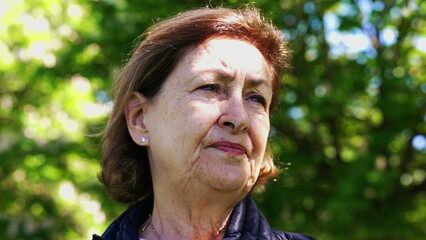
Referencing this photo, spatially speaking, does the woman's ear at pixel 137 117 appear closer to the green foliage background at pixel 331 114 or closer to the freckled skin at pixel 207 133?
the freckled skin at pixel 207 133

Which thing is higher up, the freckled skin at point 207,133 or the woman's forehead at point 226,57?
the woman's forehead at point 226,57

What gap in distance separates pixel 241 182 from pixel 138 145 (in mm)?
641

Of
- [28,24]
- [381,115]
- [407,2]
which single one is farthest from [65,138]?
[407,2]

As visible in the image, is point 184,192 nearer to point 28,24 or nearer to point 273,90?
point 273,90

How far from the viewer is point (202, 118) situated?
2.19m

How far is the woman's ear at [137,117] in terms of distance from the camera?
243 centimetres

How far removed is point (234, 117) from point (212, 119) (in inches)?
3.0

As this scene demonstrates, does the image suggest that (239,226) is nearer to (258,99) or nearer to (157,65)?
(258,99)

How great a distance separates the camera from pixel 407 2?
6.14m

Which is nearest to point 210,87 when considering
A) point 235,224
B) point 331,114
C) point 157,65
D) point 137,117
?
point 157,65

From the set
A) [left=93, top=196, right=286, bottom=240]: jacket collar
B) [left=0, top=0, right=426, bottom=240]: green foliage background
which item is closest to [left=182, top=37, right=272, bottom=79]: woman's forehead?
[left=93, top=196, right=286, bottom=240]: jacket collar

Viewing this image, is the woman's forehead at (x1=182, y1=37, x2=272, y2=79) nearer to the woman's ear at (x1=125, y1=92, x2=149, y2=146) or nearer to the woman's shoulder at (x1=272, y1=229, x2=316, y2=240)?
the woman's ear at (x1=125, y1=92, x2=149, y2=146)

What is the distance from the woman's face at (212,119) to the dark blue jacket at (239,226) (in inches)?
5.3

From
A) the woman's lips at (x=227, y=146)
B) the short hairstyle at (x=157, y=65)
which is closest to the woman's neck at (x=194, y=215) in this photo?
the woman's lips at (x=227, y=146)
